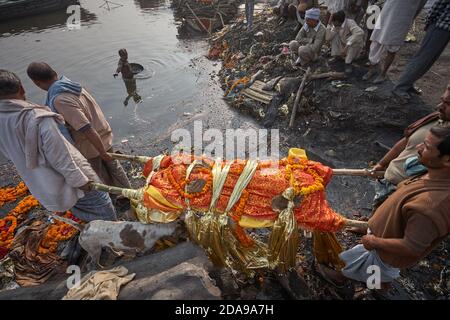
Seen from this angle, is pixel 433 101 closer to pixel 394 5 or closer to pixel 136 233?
pixel 394 5

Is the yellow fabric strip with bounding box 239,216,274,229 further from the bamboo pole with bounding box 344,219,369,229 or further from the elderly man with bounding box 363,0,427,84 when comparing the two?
the elderly man with bounding box 363,0,427,84

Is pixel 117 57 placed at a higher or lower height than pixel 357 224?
lower

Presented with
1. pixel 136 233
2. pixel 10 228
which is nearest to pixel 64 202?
pixel 136 233

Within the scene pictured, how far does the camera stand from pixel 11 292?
2850 mm

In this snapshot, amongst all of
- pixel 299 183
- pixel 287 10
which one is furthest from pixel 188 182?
pixel 287 10

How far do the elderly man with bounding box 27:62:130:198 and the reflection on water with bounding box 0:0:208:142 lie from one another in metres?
3.81

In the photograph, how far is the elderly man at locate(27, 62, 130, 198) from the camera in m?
3.27

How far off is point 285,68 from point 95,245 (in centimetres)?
694

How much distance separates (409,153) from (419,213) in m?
1.13

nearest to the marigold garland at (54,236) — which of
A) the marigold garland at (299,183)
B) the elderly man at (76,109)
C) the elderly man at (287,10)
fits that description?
the elderly man at (76,109)

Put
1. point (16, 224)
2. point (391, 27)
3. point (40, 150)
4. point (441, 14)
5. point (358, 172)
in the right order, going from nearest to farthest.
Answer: point (40, 150) < point (358, 172) < point (441, 14) < point (16, 224) < point (391, 27)

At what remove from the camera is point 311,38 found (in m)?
7.07

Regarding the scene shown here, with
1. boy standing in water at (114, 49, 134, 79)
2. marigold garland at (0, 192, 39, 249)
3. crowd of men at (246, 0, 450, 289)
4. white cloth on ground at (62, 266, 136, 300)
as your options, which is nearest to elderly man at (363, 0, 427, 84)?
crowd of men at (246, 0, 450, 289)

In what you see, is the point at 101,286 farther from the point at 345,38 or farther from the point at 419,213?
the point at 345,38
